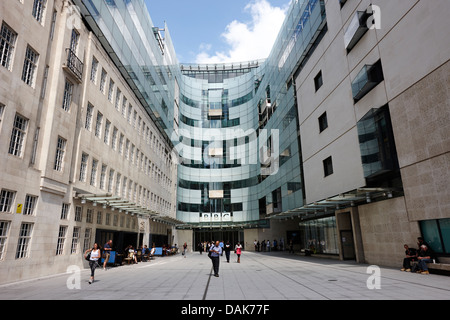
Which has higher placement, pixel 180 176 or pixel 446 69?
pixel 180 176

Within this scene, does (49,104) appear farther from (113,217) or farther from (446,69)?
(446,69)

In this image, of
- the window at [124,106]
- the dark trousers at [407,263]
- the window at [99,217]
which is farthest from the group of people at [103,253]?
the dark trousers at [407,263]

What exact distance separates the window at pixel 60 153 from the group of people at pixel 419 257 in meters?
20.9

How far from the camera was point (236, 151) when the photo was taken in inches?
2365

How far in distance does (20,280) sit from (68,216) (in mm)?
5183

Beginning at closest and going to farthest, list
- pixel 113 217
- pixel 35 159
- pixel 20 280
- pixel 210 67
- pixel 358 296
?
pixel 358 296 → pixel 20 280 → pixel 35 159 → pixel 113 217 → pixel 210 67

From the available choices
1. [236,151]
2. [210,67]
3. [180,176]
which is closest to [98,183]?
[180,176]

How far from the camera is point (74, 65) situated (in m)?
19.5

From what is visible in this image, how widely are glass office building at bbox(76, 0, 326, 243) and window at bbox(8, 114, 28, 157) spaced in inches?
421

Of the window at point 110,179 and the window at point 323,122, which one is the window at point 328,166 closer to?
the window at point 323,122

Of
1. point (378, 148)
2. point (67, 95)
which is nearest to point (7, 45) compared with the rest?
point (67, 95)

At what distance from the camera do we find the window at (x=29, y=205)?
1491cm

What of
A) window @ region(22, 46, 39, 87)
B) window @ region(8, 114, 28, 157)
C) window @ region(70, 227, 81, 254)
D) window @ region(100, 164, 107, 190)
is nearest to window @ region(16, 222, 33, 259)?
window @ region(8, 114, 28, 157)

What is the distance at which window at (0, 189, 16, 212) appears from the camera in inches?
524
